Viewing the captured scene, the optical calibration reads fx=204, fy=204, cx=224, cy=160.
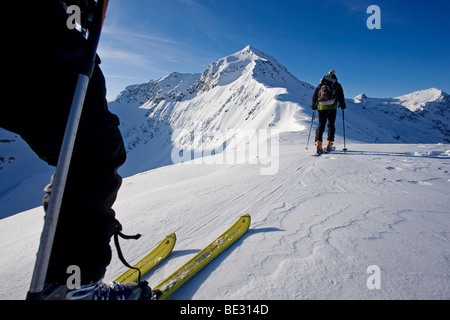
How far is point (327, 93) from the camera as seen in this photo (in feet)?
21.8

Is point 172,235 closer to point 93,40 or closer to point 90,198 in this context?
point 90,198

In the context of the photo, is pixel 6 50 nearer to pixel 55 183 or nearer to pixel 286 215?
pixel 55 183

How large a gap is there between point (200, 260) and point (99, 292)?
908 mm

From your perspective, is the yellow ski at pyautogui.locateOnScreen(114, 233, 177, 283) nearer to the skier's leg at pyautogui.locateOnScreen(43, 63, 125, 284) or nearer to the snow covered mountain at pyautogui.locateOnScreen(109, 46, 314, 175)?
the skier's leg at pyautogui.locateOnScreen(43, 63, 125, 284)

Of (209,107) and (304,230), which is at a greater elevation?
(209,107)

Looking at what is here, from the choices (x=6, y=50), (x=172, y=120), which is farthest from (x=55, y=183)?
(x=172, y=120)

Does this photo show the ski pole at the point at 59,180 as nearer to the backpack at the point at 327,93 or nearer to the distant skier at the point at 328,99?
the distant skier at the point at 328,99

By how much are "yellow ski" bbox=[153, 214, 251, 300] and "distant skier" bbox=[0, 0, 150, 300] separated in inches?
22.0

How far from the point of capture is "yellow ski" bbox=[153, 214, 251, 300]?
5.50 feet

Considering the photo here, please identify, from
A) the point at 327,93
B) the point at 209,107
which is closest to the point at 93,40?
the point at 327,93

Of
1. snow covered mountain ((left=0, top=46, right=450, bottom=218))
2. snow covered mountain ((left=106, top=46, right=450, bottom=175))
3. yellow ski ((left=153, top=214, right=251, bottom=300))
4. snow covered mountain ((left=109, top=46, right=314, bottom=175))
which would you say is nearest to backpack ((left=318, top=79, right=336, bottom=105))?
snow covered mountain ((left=0, top=46, right=450, bottom=218))

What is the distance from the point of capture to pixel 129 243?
244 cm
